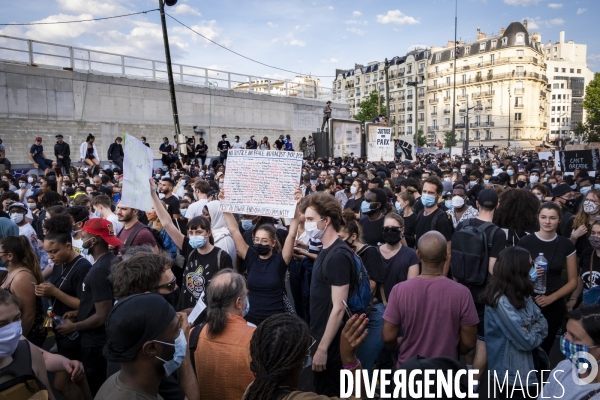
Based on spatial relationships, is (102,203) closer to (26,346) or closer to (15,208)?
(15,208)

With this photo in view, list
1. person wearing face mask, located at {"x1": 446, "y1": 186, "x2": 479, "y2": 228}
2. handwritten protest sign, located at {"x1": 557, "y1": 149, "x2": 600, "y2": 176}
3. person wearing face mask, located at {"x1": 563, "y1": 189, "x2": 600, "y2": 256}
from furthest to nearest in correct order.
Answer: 1. handwritten protest sign, located at {"x1": 557, "y1": 149, "x2": 600, "y2": 176}
2. person wearing face mask, located at {"x1": 446, "y1": 186, "x2": 479, "y2": 228}
3. person wearing face mask, located at {"x1": 563, "y1": 189, "x2": 600, "y2": 256}

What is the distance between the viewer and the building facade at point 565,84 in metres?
107

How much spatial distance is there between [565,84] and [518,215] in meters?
127

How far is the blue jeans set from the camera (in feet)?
11.4

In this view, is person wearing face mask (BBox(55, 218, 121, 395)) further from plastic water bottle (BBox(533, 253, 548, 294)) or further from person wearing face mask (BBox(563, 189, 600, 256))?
person wearing face mask (BBox(563, 189, 600, 256))

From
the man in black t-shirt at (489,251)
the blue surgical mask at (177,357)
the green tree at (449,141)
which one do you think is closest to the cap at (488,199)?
the man in black t-shirt at (489,251)

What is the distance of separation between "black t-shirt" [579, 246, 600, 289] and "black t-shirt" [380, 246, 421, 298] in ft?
5.75

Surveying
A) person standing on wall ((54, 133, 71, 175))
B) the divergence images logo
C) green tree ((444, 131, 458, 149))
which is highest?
green tree ((444, 131, 458, 149))

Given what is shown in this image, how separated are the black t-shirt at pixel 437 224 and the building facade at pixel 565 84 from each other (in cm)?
10859

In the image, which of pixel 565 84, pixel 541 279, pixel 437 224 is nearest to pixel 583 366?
pixel 541 279

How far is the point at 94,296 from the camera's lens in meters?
3.34

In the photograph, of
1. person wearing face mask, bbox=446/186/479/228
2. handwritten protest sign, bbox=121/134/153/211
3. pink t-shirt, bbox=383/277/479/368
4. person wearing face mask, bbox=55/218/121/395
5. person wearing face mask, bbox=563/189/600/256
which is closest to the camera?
pink t-shirt, bbox=383/277/479/368

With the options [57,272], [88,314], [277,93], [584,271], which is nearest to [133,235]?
[57,272]

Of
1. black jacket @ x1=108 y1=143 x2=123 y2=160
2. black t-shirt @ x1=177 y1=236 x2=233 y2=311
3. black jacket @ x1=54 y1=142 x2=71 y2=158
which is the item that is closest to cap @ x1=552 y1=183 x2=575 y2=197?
black t-shirt @ x1=177 y1=236 x2=233 y2=311
